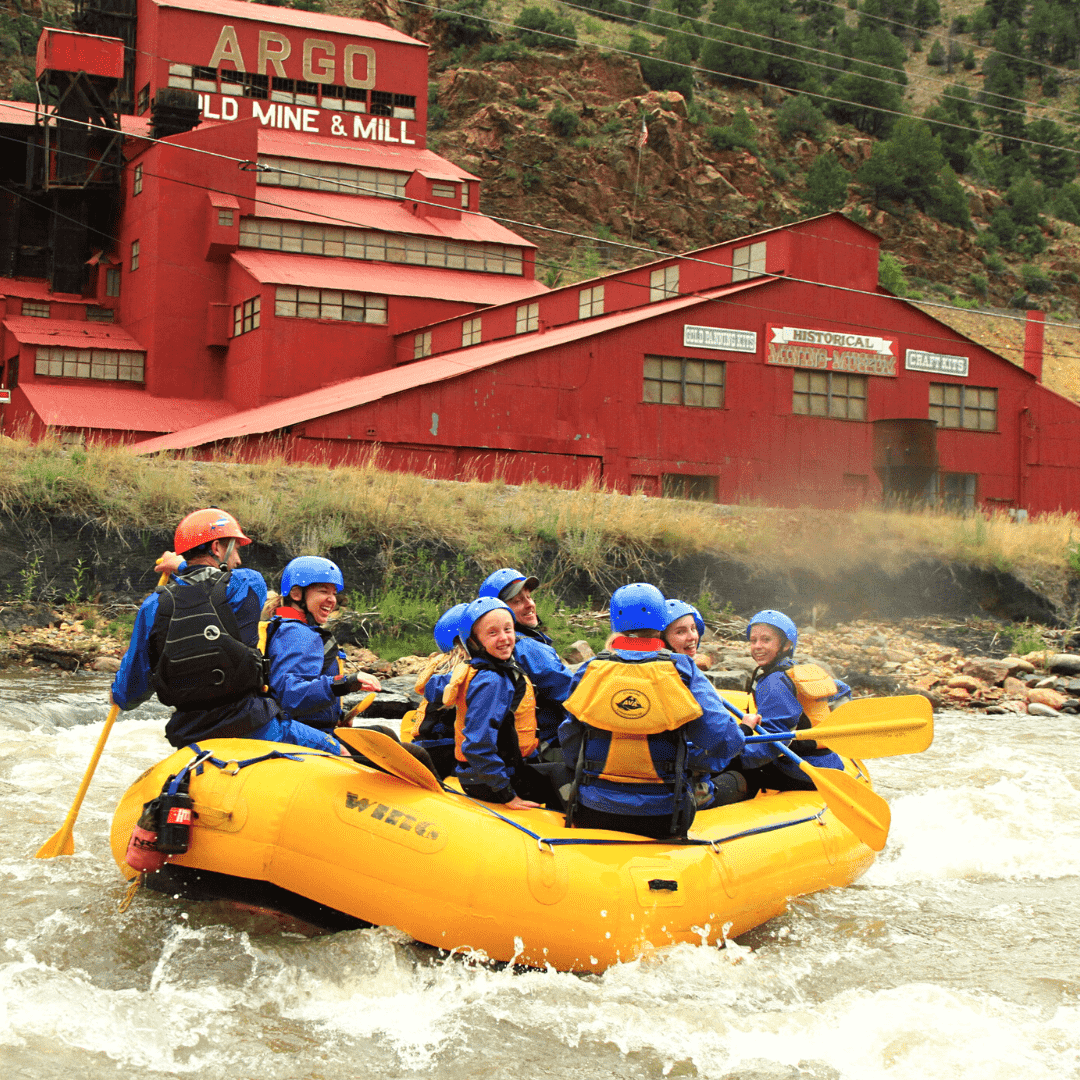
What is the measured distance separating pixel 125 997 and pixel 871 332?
24.3m

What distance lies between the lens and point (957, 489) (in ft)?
90.4

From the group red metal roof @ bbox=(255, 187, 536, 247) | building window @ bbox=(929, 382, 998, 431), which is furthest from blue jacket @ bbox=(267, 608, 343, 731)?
red metal roof @ bbox=(255, 187, 536, 247)

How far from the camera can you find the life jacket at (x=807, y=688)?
7621 millimetres

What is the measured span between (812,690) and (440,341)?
23.6 meters

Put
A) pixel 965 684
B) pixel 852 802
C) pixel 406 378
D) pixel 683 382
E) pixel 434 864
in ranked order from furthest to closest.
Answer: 1. pixel 406 378
2. pixel 683 382
3. pixel 965 684
4. pixel 852 802
5. pixel 434 864

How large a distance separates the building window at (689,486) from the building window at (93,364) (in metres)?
16.1

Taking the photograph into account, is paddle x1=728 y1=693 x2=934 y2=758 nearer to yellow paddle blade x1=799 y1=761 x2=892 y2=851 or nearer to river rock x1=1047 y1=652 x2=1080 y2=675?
yellow paddle blade x1=799 y1=761 x2=892 y2=851

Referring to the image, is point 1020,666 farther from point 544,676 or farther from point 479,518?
point 544,676

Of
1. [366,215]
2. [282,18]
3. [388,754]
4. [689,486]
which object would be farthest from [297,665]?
[282,18]

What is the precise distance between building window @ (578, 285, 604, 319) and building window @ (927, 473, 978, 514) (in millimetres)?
8489

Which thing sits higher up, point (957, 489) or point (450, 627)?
point (957, 489)

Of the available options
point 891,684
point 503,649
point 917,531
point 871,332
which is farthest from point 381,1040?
point 871,332

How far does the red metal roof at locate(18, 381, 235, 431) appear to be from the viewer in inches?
1187

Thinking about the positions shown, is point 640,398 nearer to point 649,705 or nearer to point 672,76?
point 649,705
